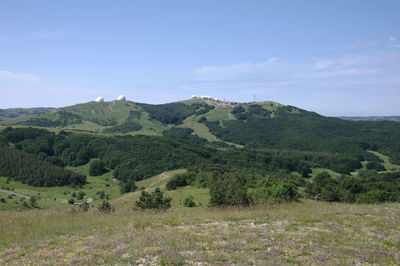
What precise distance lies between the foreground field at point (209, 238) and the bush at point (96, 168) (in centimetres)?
16896

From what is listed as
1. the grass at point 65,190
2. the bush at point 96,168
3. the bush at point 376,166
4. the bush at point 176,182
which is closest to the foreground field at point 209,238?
the bush at point 176,182

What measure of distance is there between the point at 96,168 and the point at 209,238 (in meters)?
181

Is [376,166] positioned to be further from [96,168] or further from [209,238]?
[209,238]

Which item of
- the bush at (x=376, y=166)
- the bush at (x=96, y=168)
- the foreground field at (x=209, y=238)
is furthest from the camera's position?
the bush at (x=376, y=166)

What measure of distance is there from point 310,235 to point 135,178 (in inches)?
6172

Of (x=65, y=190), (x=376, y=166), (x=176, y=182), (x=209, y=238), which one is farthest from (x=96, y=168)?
(x=376, y=166)

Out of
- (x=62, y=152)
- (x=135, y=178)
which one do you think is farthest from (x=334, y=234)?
(x=62, y=152)

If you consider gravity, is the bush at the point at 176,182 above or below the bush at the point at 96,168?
above

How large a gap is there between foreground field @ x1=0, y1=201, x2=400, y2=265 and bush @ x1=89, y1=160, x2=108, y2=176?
16896 centimetres

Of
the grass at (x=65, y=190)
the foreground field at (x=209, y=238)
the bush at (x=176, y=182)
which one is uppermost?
the foreground field at (x=209, y=238)

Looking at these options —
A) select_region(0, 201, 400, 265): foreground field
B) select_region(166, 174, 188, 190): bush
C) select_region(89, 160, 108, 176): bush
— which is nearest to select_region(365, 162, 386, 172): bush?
select_region(166, 174, 188, 190): bush

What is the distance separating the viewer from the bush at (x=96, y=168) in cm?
17388

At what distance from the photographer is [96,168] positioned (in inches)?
6900

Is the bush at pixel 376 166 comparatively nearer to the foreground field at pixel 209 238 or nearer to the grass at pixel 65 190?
the grass at pixel 65 190
